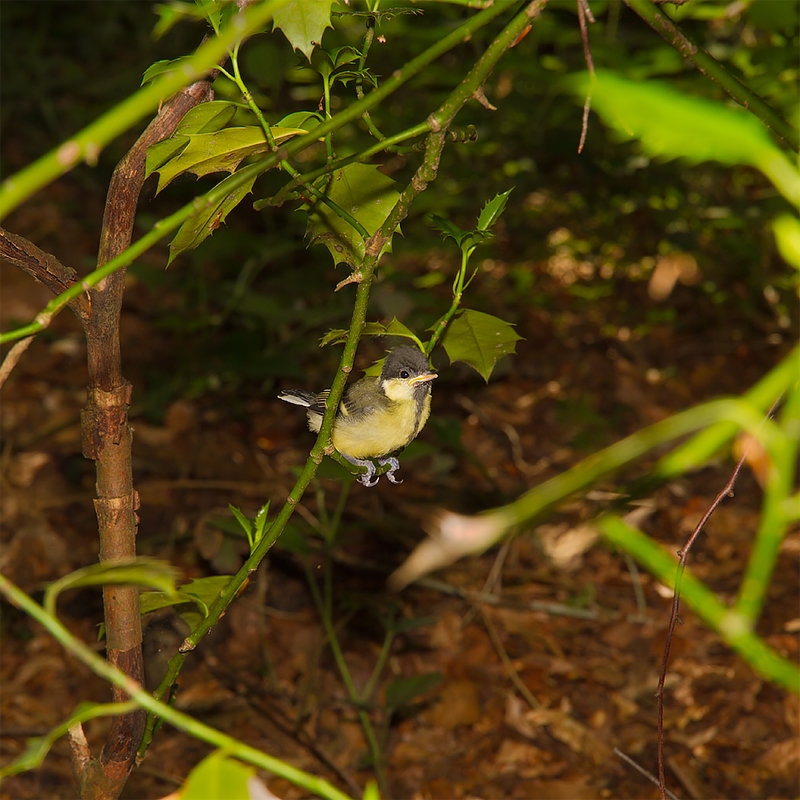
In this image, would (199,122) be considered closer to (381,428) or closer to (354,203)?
(354,203)

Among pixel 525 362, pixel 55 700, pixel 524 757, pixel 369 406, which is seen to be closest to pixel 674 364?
pixel 525 362

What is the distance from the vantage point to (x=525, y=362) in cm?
503

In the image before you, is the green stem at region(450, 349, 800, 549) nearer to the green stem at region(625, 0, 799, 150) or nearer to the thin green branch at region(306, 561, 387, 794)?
the green stem at region(625, 0, 799, 150)

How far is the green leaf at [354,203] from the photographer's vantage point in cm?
125

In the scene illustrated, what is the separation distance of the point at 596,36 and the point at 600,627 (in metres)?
2.84

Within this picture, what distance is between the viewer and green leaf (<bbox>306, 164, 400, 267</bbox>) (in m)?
1.25

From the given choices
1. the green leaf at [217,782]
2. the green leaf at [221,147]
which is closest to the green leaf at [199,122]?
the green leaf at [221,147]

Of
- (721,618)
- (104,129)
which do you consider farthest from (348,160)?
(721,618)

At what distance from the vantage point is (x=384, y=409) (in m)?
2.15

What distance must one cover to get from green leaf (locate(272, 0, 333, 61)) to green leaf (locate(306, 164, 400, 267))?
0.26m

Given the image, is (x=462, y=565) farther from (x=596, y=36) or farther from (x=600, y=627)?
(x=596, y=36)

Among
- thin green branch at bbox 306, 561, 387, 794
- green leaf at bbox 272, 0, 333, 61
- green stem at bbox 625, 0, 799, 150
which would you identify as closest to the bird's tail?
thin green branch at bbox 306, 561, 387, 794

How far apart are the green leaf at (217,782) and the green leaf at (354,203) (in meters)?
0.83

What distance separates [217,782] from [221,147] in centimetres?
82
